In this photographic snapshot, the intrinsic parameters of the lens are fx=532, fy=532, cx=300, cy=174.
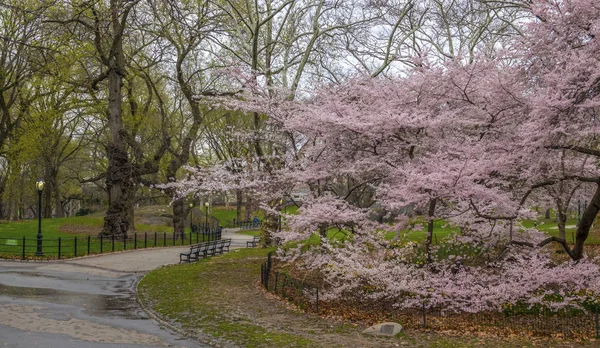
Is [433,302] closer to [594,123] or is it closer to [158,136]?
[594,123]

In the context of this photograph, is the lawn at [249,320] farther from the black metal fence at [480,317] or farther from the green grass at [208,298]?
the black metal fence at [480,317]

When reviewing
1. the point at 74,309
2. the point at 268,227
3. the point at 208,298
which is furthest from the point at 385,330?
the point at 268,227

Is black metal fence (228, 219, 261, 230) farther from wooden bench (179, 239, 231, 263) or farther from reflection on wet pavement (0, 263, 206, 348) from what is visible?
reflection on wet pavement (0, 263, 206, 348)

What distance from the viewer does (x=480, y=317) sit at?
36.5 feet

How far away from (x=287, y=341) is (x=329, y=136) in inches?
250

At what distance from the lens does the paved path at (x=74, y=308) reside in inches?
359

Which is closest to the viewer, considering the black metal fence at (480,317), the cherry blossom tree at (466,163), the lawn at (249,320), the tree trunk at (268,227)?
the lawn at (249,320)

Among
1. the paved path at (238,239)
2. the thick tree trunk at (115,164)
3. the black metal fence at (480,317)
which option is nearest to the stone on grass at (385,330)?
the black metal fence at (480,317)

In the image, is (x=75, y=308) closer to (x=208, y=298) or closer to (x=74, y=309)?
(x=74, y=309)

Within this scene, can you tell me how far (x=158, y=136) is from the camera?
126ft

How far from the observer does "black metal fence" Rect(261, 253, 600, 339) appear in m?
9.75

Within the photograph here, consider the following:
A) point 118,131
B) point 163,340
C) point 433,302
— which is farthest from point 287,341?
point 118,131

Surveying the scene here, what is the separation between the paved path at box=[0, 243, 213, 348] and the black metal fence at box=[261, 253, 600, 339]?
3932 mm

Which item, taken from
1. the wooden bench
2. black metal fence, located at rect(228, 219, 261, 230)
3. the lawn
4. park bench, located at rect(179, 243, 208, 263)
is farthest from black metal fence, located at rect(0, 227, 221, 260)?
black metal fence, located at rect(228, 219, 261, 230)
